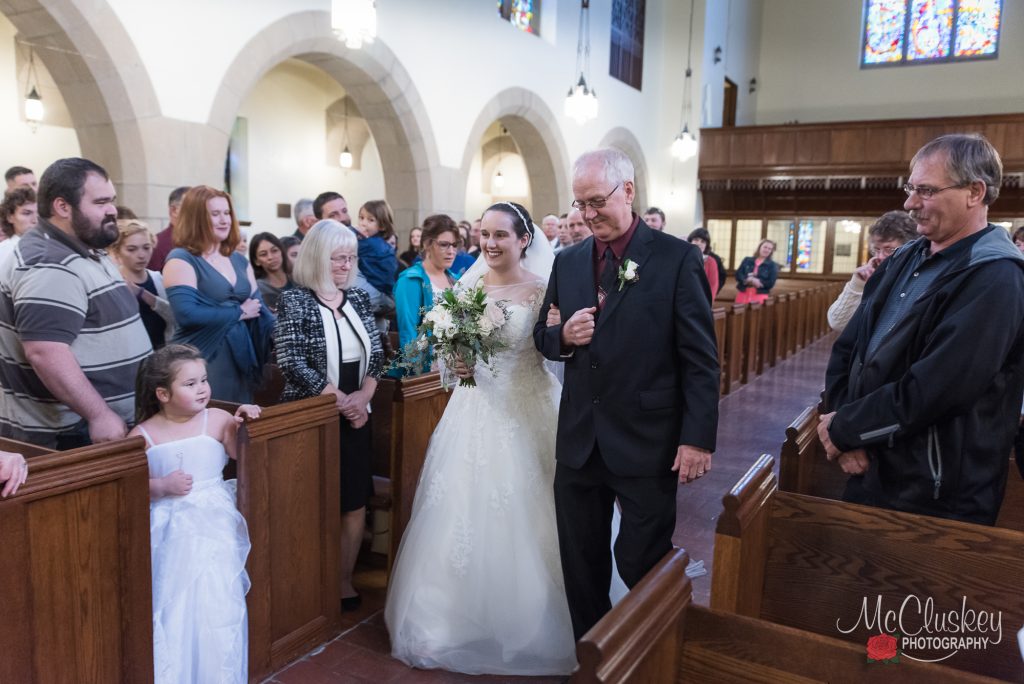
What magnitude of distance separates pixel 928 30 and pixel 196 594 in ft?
61.0

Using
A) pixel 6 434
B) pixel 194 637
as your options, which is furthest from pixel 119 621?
pixel 6 434

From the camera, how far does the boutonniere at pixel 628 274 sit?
2104 mm

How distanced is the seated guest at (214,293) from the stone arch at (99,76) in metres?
3.21

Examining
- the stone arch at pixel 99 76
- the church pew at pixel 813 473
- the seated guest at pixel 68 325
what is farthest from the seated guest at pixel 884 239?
the stone arch at pixel 99 76

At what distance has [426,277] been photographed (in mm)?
3848

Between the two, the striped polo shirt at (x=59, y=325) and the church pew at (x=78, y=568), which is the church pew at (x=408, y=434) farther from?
the church pew at (x=78, y=568)

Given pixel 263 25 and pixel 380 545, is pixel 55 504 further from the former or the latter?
pixel 263 25

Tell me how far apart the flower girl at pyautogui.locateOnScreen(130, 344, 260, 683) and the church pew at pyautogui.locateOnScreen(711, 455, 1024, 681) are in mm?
1474

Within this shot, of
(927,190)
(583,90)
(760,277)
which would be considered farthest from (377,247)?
(583,90)

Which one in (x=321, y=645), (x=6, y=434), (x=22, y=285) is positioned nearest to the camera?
(x=22, y=285)

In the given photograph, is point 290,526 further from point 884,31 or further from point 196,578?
point 884,31

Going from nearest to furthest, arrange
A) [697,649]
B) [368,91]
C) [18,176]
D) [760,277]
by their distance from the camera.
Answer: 1. [697,649]
2. [18,176]
3. [368,91]
4. [760,277]

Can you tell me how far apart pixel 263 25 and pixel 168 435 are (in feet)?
18.6

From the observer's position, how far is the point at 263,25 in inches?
271
